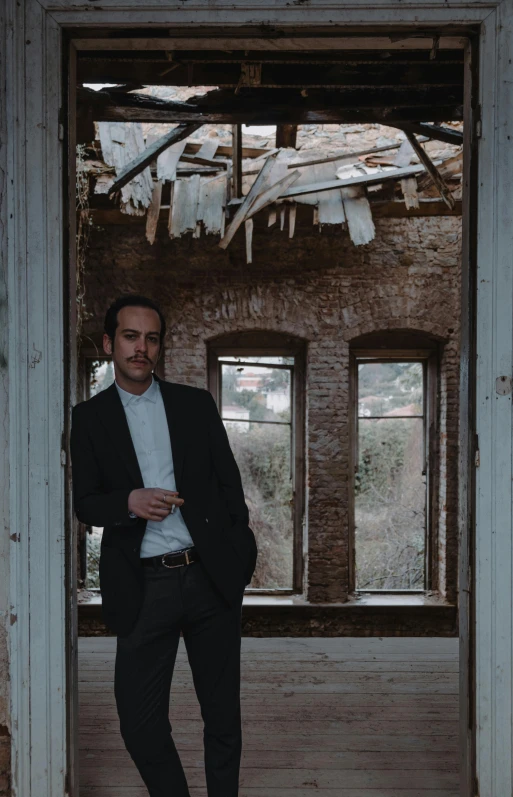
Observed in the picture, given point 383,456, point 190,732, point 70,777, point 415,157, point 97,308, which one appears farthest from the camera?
point 383,456

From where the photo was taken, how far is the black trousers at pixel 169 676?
192 centimetres

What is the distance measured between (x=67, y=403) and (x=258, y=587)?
526 centimetres

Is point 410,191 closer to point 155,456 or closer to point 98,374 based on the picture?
point 98,374

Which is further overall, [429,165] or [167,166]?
[167,166]

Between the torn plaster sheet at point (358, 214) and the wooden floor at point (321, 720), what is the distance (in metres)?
3.47

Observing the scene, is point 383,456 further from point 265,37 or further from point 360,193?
point 265,37

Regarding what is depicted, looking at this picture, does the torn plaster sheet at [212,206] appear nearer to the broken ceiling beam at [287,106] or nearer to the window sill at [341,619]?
the broken ceiling beam at [287,106]

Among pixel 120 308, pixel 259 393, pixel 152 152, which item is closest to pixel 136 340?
pixel 120 308

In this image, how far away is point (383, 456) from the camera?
22.8ft

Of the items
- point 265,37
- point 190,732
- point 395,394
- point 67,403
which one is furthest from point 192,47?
point 395,394

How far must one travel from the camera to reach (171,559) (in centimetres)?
194

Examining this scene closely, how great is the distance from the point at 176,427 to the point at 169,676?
754mm

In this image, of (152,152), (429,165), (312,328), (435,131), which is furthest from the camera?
(312,328)

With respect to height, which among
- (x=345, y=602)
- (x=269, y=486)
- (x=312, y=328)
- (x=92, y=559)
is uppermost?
(x=312, y=328)
